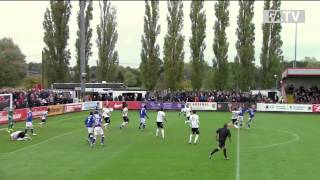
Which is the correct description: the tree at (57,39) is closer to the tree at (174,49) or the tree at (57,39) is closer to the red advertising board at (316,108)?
the tree at (174,49)

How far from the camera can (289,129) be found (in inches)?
1515

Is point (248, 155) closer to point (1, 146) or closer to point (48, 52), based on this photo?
point (1, 146)

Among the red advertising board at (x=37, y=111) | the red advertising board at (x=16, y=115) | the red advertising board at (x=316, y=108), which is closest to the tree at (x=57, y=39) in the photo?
the red advertising board at (x=37, y=111)

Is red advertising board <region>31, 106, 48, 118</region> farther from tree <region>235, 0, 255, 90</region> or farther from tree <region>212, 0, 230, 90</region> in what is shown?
tree <region>235, 0, 255, 90</region>

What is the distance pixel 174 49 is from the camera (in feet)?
245

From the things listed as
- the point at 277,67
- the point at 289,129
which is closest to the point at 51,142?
the point at 289,129

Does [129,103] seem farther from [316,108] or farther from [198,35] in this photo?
[316,108]

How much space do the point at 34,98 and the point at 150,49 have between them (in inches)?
1124

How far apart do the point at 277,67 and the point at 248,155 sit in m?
53.2

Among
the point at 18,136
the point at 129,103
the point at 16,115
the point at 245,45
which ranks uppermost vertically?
the point at 245,45

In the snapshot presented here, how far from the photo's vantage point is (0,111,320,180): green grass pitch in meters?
19.1

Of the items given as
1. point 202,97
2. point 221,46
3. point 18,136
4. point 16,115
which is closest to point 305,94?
point 202,97

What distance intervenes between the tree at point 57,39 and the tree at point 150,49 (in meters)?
11.8

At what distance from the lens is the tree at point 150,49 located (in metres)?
75.4
